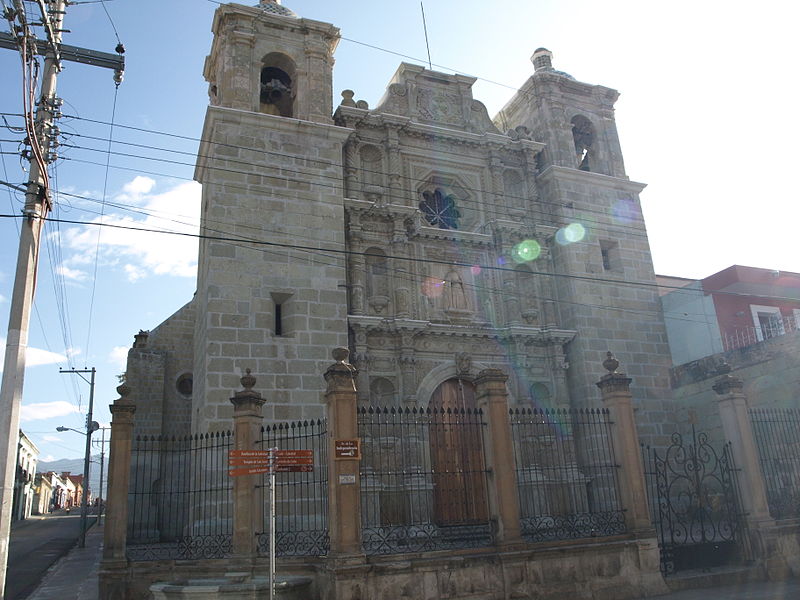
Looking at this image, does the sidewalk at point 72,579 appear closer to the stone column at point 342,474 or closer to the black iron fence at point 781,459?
the stone column at point 342,474

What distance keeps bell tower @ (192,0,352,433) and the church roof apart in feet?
0.19

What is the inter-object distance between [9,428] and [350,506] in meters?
4.52

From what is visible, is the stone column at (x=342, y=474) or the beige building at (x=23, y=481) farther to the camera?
the beige building at (x=23, y=481)

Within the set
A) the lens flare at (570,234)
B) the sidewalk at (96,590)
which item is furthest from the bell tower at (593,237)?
the sidewalk at (96,590)

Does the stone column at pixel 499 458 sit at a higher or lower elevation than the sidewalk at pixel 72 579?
higher

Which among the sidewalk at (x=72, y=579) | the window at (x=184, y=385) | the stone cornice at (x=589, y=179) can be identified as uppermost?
the stone cornice at (x=589, y=179)

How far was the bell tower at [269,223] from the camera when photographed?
45.5 feet

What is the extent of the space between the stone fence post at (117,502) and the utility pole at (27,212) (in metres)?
1.37

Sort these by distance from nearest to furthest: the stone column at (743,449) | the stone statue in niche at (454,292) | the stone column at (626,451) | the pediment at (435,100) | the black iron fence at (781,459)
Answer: the stone column at (626,451), the stone column at (743,449), the black iron fence at (781,459), the stone statue in niche at (454,292), the pediment at (435,100)

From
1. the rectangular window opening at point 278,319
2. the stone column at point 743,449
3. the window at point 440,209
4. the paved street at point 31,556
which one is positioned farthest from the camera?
the window at point 440,209

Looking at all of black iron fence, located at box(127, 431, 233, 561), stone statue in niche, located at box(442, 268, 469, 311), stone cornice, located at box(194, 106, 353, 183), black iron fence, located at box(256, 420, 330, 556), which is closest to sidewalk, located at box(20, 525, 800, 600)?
black iron fence, located at box(127, 431, 233, 561)

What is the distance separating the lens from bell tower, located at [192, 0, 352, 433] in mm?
13883

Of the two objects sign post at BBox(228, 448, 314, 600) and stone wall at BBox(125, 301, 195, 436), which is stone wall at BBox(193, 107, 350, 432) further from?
sign post at BBox(228, 448, 314, 600)

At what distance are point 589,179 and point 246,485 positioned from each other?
13.5 meters
